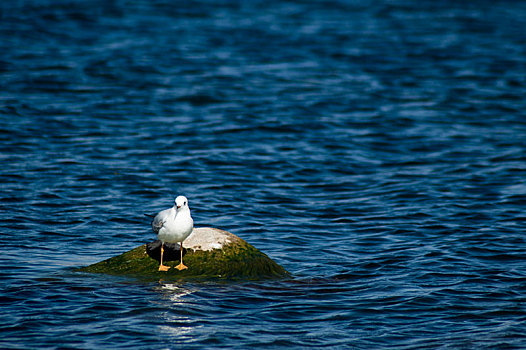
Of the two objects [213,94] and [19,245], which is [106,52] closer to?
[213,94]

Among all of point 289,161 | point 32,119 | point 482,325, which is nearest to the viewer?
point 482,325

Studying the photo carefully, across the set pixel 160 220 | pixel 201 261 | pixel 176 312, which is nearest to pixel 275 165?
pixel 201 261

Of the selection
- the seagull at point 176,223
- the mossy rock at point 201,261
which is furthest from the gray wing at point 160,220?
the mossy rock at point 201,261

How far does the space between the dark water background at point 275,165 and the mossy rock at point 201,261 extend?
30 cm

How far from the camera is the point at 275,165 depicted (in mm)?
15438

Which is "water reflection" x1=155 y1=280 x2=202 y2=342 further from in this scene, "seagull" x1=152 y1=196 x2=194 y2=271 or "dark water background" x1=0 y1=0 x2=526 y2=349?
"seagull" x1=152 y1=196 x2=194 y2=271

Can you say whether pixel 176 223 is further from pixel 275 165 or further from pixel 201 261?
pixel 275 165

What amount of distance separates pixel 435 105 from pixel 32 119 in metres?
10.8

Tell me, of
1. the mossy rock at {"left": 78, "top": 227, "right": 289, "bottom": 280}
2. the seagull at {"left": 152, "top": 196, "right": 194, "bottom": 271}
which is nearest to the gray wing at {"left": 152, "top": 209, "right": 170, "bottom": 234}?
the seagull at {"left": 152, "top": 196, "right": 194, "bottom": 271}

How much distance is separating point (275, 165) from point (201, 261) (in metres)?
6.31

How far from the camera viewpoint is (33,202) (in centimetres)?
1254

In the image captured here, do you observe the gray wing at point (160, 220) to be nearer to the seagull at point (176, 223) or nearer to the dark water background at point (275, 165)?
the seagull at point (176, 223)

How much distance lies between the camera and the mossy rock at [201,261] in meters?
9.29

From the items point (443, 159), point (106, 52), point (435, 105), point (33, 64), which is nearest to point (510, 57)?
point (435, 105)
